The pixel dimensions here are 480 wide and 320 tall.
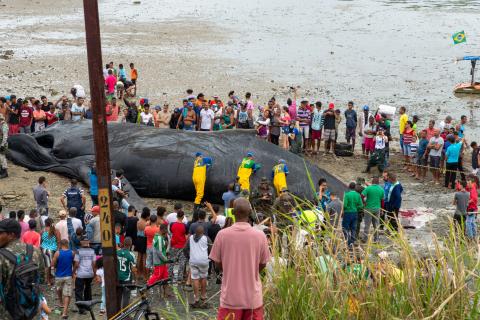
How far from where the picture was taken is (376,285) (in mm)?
8500

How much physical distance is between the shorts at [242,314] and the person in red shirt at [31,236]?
249 inches

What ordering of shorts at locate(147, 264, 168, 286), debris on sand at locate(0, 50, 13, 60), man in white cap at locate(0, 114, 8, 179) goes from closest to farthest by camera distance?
shorts at locate(147, 264, 168, 286), man in white cap at locate(0, 114, 8, 179), debris on sand at locate(0, 50, 13, 60)

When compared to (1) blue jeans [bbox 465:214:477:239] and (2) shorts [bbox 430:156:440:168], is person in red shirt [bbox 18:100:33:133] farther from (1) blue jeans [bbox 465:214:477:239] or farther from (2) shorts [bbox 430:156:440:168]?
(1) blue jeans [bbox 465:214:477:239]

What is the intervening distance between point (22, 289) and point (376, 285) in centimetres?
373

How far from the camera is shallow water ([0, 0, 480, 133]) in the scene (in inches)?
1347

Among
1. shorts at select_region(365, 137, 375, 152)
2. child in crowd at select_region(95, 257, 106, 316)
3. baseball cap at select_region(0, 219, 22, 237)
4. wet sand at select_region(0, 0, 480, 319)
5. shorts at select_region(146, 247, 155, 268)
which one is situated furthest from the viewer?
wet sand at select_region(0, 0, 480, 319)

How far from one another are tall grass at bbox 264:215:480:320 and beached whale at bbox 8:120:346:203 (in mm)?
10789

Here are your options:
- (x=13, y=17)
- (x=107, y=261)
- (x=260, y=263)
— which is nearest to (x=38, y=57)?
(x=13, y=17)

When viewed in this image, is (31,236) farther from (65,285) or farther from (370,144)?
(370,144)

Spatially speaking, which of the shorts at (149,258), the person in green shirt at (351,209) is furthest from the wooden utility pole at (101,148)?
the person in green shirt at (351,209)

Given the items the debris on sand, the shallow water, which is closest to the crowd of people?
the shallow water

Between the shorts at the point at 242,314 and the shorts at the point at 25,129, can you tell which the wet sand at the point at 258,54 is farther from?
the shorts at the point at 242,314

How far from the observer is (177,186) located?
20016 mm

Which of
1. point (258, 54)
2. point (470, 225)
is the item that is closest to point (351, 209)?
point (470, 225)
